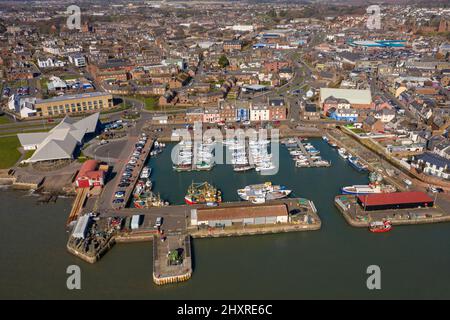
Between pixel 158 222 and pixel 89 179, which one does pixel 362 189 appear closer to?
pixel 158 222

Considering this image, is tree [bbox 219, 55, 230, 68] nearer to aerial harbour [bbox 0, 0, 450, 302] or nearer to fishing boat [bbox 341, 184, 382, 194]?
aerial harbour [bbox 0, 0, 450, 302]

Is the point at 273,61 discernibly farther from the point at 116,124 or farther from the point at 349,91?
the point at 116,124

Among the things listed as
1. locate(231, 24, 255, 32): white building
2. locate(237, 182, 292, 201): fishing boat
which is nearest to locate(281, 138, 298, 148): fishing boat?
locate(237, 182, 292, 201): fishing boat

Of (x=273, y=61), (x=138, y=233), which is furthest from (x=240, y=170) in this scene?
(x=273, y=61)

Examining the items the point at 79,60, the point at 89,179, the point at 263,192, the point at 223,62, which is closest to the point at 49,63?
the point at 79,60

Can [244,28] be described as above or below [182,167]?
above

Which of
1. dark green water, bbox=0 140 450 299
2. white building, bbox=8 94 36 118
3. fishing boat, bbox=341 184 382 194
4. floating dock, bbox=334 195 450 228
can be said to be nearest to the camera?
dark green water, bbox=0 140 450 299
